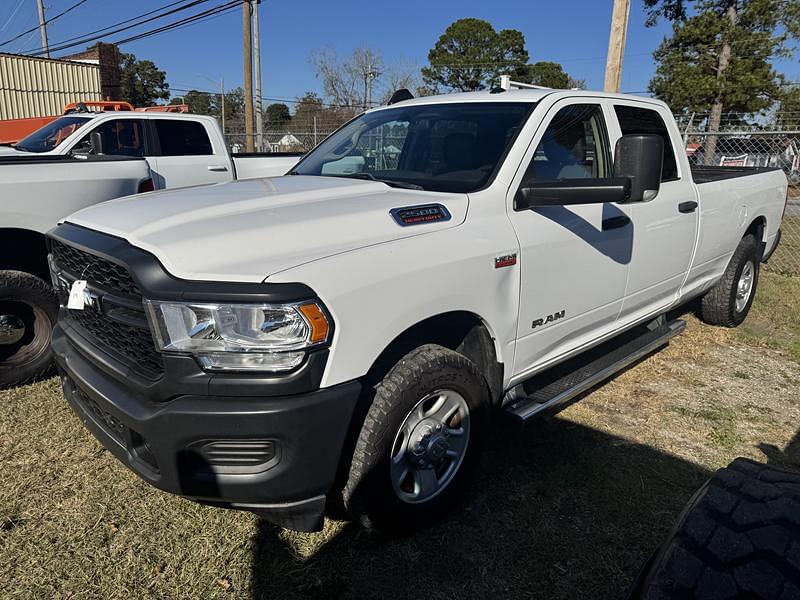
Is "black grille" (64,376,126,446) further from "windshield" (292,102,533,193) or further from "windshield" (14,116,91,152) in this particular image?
"windshield" (14,116,91,152)

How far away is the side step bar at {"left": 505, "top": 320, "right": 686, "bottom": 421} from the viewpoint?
3.10m

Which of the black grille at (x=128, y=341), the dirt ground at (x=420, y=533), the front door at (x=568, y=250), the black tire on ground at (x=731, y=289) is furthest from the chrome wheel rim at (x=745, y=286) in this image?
the black grille at (x=128, y=341)

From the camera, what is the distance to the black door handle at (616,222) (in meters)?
3.32

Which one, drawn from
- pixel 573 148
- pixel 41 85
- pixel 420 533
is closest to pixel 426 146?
pixel 573 148

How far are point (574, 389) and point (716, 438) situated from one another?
3.64 feet

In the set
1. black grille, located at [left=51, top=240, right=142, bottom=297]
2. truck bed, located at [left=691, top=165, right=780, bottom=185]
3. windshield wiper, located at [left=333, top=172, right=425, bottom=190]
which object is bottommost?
black grille, located at [left=51, top=240, right=142, bottom=297]

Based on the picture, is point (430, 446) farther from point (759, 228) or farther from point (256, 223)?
point (759, 228)

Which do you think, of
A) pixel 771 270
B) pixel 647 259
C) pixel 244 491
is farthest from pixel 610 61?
pixel 244 491

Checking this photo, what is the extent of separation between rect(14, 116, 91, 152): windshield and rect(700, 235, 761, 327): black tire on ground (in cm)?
708

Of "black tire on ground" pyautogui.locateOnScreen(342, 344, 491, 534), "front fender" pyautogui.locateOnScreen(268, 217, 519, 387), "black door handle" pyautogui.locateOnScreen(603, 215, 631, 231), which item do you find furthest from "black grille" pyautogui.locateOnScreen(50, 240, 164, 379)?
"black door handle" pyautogui.locateOnScreen(603, 215, 631, 231)

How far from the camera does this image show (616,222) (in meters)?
3.40

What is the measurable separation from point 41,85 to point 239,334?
28910mm

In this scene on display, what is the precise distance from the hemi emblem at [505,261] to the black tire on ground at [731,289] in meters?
3.48

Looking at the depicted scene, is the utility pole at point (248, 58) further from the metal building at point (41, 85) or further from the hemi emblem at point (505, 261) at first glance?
the hemi emblem at point (505, 261)
